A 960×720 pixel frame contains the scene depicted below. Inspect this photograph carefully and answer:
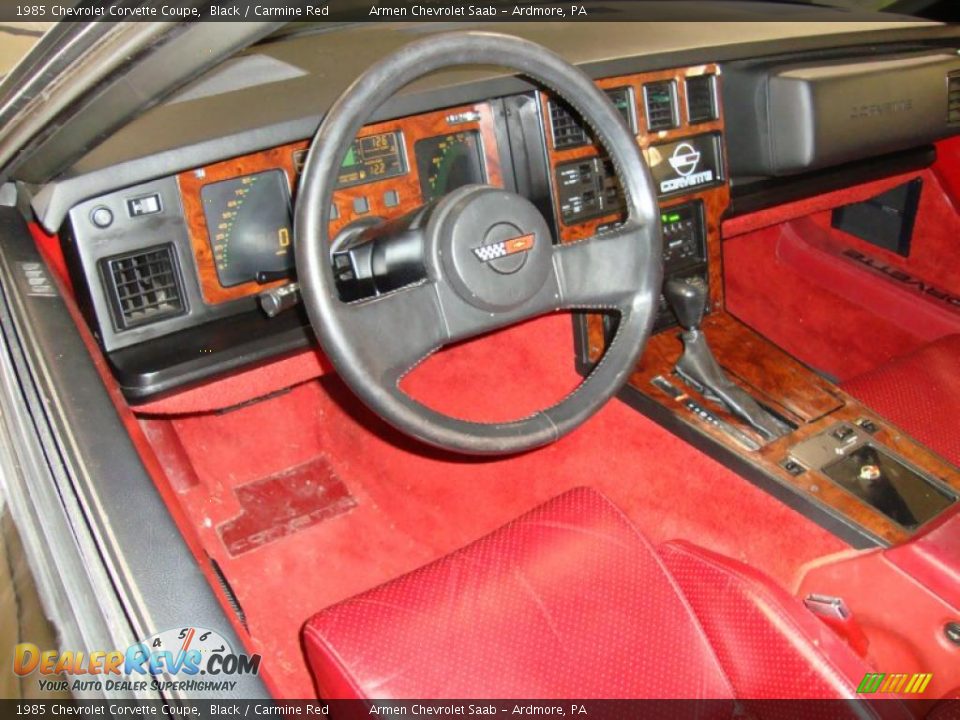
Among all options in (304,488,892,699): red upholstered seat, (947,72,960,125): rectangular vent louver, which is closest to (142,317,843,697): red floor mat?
(304,488,892,699): red upholstered seat

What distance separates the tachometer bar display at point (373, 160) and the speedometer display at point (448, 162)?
4 centimetres

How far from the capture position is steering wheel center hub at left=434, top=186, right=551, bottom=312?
1.16 meters

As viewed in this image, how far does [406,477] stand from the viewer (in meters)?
2.15

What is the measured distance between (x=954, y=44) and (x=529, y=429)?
1929 millimetres

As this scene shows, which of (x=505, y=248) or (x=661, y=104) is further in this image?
(x=661, y=104)

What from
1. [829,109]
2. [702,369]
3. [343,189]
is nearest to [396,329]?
[343,189]

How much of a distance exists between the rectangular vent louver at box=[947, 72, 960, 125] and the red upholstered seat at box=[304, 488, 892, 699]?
1523 millimetres

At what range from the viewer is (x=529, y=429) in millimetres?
1198

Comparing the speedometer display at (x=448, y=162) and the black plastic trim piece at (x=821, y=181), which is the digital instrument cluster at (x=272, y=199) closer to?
the speedometer display at (x=448, y=162)

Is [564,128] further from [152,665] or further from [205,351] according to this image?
[152,665]

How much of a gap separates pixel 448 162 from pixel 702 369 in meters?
0.71

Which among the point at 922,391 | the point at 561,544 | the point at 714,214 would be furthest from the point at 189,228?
the point at 922,391

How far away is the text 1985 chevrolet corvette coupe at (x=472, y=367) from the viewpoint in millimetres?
1052

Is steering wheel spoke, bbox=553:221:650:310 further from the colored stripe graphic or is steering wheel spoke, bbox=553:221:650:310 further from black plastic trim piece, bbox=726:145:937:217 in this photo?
black plastic trim piece, bbox=726:145:937:217
